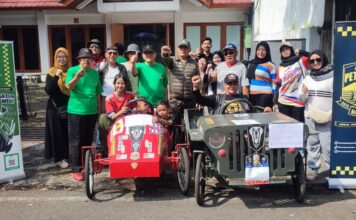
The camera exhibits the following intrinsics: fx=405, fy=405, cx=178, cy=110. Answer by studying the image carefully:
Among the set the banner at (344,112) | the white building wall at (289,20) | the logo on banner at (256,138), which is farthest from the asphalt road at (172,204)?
the white building wall at (289,20)

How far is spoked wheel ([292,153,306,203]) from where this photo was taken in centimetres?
463

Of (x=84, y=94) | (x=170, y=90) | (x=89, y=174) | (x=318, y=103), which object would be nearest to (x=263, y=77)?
(x=318, y=103)

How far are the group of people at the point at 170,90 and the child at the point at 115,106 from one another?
0.01m

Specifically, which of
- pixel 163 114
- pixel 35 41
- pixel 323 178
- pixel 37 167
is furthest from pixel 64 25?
pixel 323 178

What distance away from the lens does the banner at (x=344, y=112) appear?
4.91m

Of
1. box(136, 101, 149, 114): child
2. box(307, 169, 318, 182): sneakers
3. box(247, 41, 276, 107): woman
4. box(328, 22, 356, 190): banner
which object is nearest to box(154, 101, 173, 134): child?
box(136, 101, 149, 114): child

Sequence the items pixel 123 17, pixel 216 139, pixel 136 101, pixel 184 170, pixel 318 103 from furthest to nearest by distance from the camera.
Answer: pixel 123 17 < pixel 136 101 < pixel 318 103 < pixel 184 170 < pixel 216 139

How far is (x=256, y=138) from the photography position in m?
4.47

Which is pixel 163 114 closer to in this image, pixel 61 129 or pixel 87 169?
pixel 87 169

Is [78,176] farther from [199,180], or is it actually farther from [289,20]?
[289,20]

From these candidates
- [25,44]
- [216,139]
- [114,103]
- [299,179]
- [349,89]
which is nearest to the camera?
[216,139]

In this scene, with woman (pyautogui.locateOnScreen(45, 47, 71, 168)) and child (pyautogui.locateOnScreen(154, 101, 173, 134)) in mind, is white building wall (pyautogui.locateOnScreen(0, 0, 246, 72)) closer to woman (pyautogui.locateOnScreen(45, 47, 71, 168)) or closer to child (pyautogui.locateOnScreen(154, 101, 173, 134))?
woman (pyautogui.locateOnScreen(45, 47, 71, 168))

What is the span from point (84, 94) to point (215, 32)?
11.0 m

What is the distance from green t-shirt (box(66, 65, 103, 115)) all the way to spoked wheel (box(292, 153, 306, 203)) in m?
2.85
